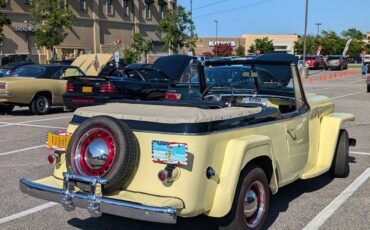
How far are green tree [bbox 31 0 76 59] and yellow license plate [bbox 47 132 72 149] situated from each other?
37288 mm

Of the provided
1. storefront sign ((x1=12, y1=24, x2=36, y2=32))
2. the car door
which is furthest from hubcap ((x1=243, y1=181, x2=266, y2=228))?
storefront sign ((x1=12, y1=24, x2=36, y2=32))

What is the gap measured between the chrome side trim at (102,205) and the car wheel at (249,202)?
0.74m

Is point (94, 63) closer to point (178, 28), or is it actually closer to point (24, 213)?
point (24, 213)

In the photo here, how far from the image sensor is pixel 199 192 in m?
3.71

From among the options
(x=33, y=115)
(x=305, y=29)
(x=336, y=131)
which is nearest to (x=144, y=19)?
(x=305, y=29)

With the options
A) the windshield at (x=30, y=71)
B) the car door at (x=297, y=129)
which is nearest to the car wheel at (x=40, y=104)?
the windshield at (x=30, y=71)

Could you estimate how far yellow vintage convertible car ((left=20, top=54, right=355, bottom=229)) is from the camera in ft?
12.1

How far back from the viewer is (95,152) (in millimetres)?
3961

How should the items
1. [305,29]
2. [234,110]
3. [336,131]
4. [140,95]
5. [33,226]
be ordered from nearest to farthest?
[234,110] < [33,226] < [336,131] < [140,95] < [305,29]

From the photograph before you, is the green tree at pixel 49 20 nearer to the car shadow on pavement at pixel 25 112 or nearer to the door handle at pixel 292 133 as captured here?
the car shadow on pavement at pixel 25 112

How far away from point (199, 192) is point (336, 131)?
276 centimetres

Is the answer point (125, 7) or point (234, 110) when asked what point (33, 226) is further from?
point (125, 7)

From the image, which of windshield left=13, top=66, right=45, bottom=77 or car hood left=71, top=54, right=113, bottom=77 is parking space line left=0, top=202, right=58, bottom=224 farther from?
car hood left=71, top=54, right=113, bottom=77

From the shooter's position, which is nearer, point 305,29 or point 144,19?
point 305,29
